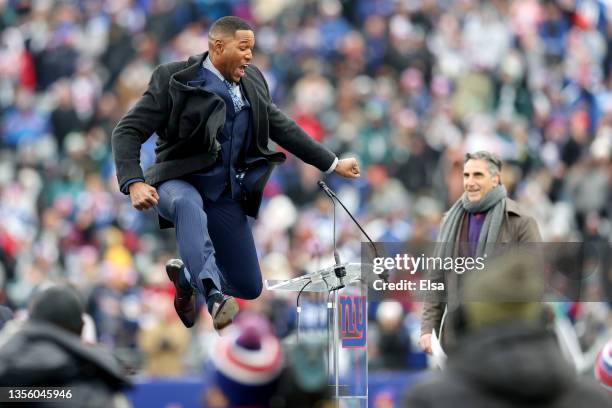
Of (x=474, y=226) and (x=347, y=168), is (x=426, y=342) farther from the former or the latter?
(x=347, y=168)

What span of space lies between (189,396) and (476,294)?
7000mm

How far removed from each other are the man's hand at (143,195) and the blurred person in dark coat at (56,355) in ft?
10.5

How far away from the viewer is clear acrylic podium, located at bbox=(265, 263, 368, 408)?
9.44 m

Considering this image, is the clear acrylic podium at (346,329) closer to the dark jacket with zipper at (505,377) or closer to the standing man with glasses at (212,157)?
the standing man with glasses at (212,157)

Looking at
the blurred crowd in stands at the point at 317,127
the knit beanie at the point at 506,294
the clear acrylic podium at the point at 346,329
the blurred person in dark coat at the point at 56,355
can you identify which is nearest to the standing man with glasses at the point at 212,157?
the clear acrylic podium at the point at 346,329

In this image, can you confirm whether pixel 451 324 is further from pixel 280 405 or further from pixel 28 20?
pixel 28 20

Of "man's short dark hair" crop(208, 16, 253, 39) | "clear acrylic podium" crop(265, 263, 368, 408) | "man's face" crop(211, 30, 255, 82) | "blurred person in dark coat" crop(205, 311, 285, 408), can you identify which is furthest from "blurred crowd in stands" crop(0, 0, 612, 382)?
"blurred person in dark coat" crop(205, 311, 285, 408)

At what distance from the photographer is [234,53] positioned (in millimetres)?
9898

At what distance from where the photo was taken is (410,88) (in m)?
20.5

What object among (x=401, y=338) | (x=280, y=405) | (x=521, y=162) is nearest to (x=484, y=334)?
(x=280, y=405)

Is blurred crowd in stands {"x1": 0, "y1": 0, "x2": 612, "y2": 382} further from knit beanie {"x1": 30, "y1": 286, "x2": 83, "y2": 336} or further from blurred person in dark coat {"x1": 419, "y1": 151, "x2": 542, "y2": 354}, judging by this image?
knit beanie {"x1": 30, "y1": 286, "x2": 83, "y2": 336}

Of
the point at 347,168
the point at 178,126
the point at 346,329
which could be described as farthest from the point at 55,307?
the point at 347,168

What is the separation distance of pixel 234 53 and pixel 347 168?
1.18m

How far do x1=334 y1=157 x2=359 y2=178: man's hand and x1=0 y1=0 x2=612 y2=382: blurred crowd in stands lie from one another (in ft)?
Result: 15.5
